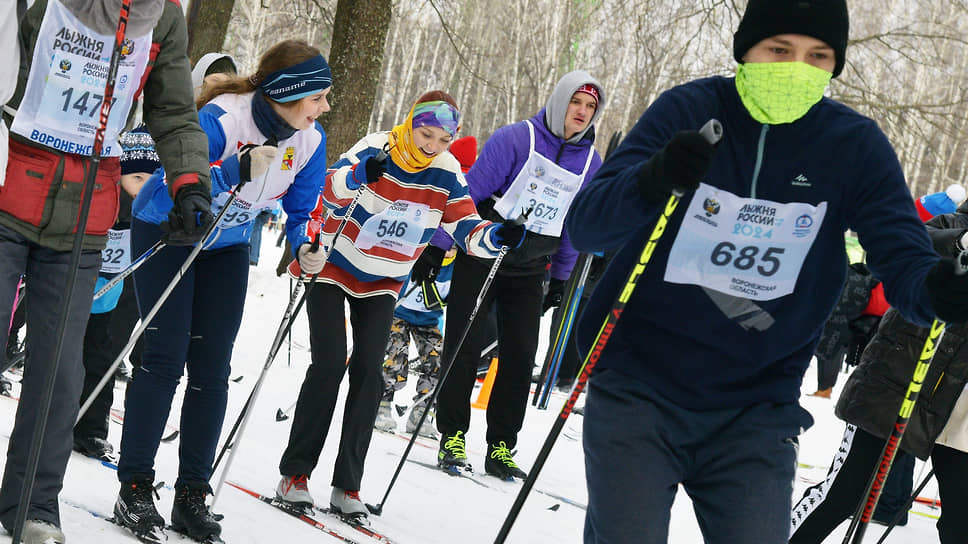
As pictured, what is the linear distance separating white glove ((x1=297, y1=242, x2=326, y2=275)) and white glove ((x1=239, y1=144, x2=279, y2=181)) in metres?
0.59

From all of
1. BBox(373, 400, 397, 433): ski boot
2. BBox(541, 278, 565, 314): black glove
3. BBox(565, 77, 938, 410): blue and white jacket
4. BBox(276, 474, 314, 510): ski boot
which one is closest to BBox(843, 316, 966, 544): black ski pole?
BBox(565, 77, 938, 410): blue and white jacket

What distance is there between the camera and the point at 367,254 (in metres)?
4.97

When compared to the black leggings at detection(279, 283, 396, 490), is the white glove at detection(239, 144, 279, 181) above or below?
above

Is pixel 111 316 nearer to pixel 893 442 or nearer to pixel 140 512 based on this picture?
pixel 140 512

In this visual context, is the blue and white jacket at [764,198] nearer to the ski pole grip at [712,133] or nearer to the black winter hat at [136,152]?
the ski pole grip at [712,133]

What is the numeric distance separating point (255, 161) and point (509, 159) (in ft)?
8.56

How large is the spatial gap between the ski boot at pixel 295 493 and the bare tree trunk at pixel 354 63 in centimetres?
667

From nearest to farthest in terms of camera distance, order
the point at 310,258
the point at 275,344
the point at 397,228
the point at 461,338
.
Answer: the point at 310,258
the point at 275,344
the point at 397,228
the point at 461,338

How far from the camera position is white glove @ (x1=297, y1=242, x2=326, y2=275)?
4.44m

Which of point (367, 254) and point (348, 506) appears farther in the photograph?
point (367, 254)

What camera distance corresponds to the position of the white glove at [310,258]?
4438mm

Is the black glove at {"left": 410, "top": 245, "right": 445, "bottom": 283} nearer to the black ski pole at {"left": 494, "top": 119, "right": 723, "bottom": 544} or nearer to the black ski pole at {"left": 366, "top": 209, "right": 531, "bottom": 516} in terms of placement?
the black ski pole at {"left": 366, "top": 209, "right": 531, "bottom": 516}

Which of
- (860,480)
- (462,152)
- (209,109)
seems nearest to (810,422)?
(860,480)

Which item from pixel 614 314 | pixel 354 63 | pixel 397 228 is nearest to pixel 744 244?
pixel 614 314
